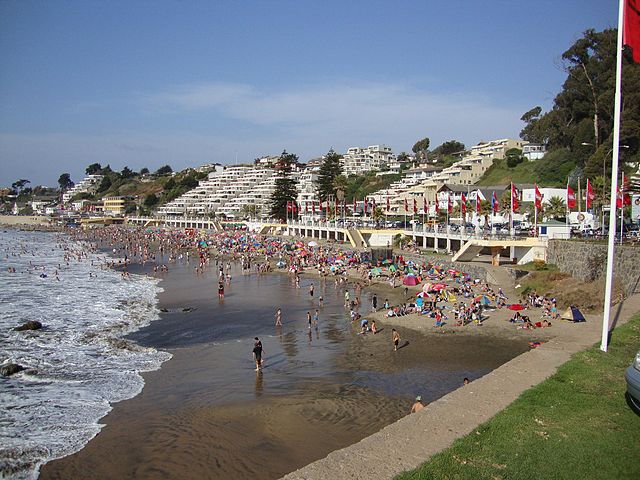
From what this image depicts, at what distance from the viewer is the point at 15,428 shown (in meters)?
12.2

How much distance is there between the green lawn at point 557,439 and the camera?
6824mm

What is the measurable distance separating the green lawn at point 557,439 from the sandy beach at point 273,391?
12.3 ft

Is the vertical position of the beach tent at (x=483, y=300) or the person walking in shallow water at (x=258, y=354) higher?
the beach tent at (x=483, y=300)

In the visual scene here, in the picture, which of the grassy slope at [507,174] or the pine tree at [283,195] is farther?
the pine tree at [283,195]

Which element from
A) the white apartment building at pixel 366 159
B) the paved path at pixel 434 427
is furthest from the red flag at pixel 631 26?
the white apartment building at pixel 366 159

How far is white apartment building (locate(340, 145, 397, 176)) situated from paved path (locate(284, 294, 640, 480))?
125968 millimetres

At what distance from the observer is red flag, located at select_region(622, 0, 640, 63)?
10641 millimetres

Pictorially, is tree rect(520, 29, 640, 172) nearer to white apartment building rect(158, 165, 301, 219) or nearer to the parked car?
the parked car

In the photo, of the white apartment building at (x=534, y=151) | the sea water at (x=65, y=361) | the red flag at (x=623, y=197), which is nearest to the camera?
the sea water at (x=65, y=361)

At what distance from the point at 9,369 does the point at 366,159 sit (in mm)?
134953

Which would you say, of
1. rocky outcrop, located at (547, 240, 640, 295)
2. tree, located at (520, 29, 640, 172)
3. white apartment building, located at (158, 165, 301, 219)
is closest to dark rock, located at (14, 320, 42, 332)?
rocky outcrop, located at (547, 240, 640, 295)

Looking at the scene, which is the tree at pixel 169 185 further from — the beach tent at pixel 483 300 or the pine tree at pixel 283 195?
the beach tent at pixel 483 300

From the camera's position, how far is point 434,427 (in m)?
8.74

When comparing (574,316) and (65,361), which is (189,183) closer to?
(65,361)
